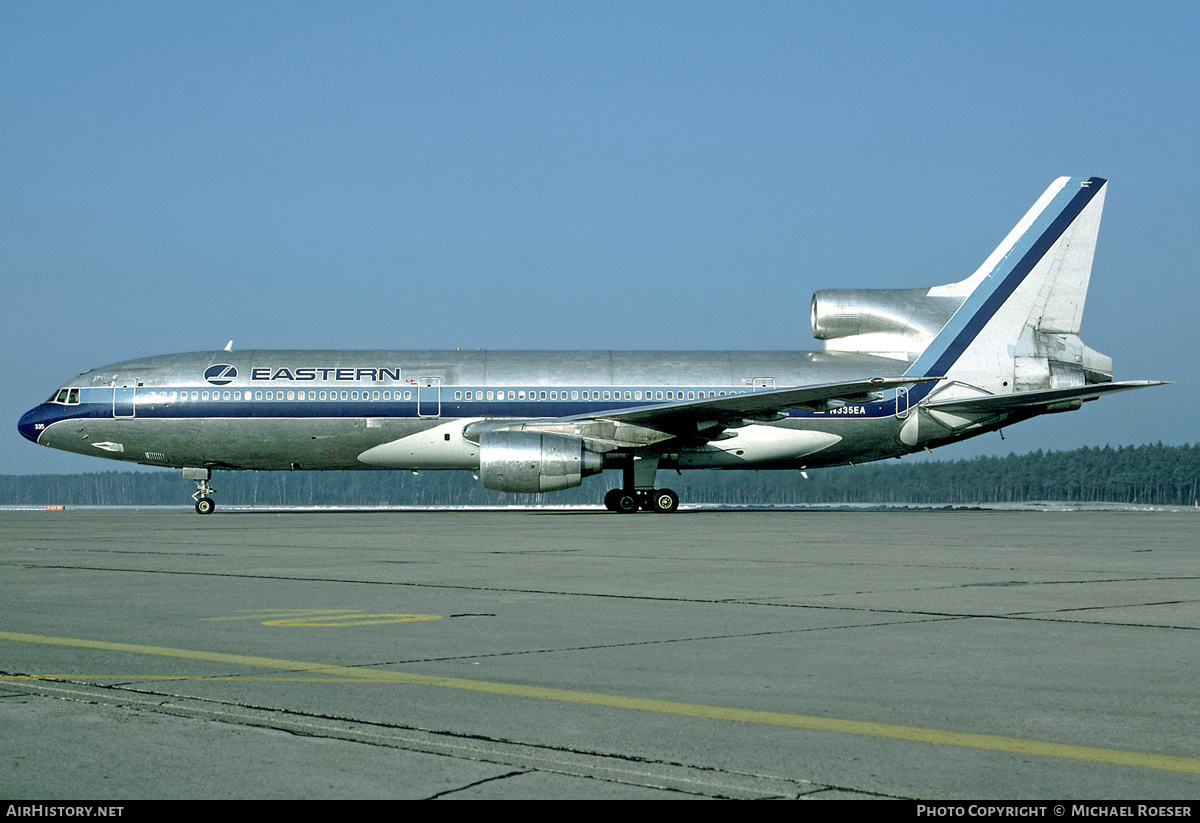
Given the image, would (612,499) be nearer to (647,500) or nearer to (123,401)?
(647,500)

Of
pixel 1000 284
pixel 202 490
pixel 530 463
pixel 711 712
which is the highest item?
pixel 1000 284

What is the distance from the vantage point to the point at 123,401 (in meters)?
29.8

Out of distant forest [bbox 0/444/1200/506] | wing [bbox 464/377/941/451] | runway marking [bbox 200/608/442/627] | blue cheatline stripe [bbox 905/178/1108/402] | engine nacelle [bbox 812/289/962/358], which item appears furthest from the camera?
distant forest [bbox 0/444/1200/506]

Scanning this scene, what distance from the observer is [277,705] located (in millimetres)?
4840

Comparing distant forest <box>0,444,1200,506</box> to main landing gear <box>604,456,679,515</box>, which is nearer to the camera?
main landing gear <box>604,456,679,515</box>

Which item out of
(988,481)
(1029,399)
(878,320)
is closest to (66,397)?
(878,320)

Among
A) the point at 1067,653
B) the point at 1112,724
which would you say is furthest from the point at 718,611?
the point at 1112,724

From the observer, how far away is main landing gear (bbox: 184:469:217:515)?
30477mm

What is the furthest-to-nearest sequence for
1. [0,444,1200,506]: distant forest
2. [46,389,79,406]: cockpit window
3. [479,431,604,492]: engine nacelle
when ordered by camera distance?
[0,444,1200,506]: distant forest < [46,389,79,406]: cockpit window < [479,431,604,492]: engine nacelle

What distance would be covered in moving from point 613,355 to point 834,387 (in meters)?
6.88

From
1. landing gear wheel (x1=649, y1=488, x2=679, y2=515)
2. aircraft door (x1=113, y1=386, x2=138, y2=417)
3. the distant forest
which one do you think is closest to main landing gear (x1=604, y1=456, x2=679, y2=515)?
landing gear wheel (x1=649, y1=488, x2=679, y2=515)

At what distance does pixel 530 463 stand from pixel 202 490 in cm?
989

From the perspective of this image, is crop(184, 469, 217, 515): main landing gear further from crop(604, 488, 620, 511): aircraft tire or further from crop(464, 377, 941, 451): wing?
crop(604, 488, 620, 511): aircraft tire

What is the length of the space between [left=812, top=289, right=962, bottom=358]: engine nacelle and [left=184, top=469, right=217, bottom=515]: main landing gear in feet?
55.5
